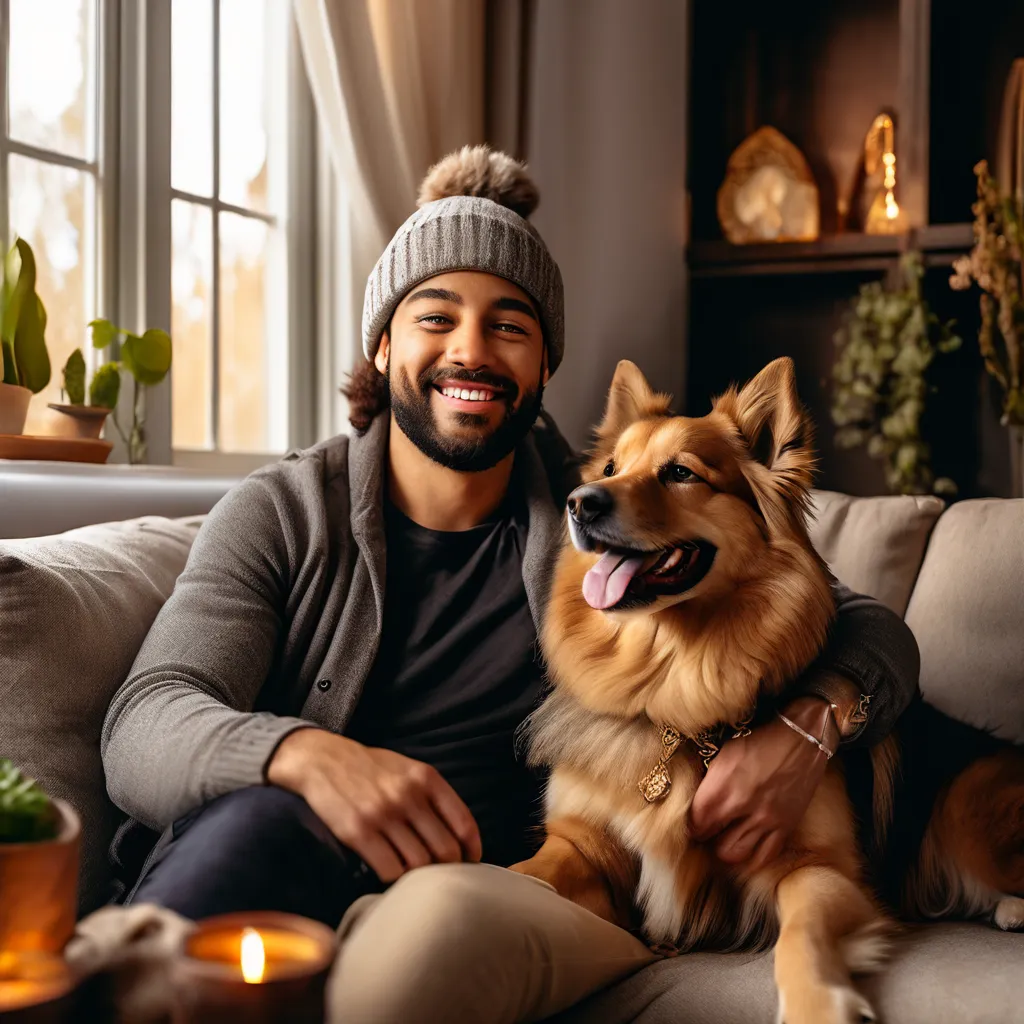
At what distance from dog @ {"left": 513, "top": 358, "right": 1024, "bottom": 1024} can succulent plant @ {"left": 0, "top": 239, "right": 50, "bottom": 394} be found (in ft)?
3.88

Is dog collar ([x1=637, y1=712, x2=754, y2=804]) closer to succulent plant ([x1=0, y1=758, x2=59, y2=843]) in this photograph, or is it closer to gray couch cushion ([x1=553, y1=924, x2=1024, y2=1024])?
gray couch cushion ([x1=553, y1=924, x2=1024, y2=1024])

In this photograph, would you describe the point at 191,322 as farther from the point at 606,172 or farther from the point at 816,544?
the point at 816,544

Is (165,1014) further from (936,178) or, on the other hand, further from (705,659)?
(936,178)

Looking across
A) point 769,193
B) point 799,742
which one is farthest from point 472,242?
point 769,193

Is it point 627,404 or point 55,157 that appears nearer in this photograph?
point 627,404

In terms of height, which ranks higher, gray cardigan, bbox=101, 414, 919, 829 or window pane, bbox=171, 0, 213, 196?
window pane, bbox=171, 0, 213, 196

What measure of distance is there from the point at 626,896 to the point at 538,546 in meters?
0.52

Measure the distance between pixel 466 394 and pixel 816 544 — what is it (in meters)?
0.80

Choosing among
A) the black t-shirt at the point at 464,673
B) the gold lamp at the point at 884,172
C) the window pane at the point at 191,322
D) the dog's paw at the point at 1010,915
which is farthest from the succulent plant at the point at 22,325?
the gold lamp at the point at 884,172

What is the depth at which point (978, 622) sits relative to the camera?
180 cm

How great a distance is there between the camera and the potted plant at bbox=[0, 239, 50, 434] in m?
2.03

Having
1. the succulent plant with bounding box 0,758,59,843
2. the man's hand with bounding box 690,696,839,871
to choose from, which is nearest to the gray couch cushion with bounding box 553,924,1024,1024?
the man's hand with bounding box 690,696,839,871

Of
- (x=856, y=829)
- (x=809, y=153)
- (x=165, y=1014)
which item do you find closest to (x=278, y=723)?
(x=165, y=1014)

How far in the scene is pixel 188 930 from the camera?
1.98 ft
